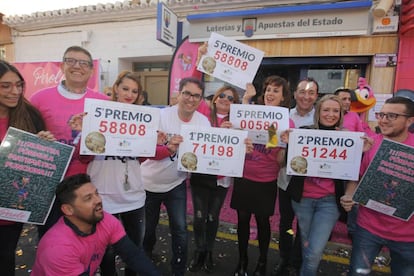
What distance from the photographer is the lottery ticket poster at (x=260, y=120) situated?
2.60 m

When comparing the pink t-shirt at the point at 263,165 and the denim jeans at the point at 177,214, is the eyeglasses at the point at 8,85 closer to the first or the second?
the denim jeans at the point at 177,214

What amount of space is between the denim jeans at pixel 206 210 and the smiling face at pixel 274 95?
973 millimetres

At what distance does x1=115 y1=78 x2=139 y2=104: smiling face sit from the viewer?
7.57 feet

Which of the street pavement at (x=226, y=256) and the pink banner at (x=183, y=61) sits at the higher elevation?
the pink banner at (x=183, y=61)

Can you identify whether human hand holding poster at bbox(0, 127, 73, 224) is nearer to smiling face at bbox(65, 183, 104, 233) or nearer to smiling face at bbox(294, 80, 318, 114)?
smiling face at bbox(65, 183, 104, 233)

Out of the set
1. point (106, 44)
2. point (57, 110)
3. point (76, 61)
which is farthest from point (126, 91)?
point (106, 44)

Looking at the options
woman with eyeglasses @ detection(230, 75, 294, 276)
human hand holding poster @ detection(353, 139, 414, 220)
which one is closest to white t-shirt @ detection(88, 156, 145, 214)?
woman with eyeglasses @ detection(230, 75, 294, 276)

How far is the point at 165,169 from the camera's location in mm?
2594

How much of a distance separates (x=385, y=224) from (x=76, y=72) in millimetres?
2598

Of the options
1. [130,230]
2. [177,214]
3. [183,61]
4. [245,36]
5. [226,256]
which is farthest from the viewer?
[183,61]

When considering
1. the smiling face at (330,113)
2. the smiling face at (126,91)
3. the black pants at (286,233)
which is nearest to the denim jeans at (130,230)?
the smiling face at (126,91)

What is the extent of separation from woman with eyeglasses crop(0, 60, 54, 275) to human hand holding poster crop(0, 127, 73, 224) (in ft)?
0.31

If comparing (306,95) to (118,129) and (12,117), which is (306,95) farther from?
(12,117)

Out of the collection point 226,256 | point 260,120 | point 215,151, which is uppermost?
point 260,120
